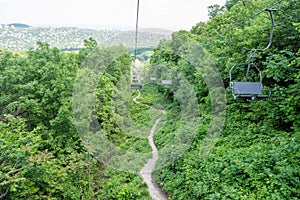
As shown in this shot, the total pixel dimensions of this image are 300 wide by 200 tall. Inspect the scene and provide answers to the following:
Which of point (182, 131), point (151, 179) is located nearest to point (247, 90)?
point (182, 131)

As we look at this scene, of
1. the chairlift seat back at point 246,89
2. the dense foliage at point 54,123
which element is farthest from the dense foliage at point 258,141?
the dense foliage at point 54,123

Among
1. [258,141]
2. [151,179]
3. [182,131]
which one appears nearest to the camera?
[258,141]

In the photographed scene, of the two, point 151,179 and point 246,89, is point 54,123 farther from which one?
point 246,89

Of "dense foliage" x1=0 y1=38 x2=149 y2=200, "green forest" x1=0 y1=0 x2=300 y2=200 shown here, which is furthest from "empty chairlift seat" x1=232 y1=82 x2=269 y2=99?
"dense foliage" x1=0 y1=38 x2=149 y2=200

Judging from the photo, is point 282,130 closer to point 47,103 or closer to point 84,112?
point 84,112

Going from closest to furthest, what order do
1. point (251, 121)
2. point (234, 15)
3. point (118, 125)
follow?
1. point (251, 121)
2. point (234, 15)
3. point (118, 125)

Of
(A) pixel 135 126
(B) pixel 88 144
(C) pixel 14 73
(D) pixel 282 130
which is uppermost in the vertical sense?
(C) pixel 14 73

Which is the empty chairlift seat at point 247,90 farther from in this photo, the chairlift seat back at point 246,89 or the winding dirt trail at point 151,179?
the winding dirt trail at point 151,179

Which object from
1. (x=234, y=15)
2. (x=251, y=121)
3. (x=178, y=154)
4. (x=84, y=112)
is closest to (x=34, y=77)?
(x=84, y=112)

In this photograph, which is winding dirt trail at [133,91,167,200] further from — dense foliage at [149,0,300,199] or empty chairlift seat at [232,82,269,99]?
empty chairlift seat at [232,82,269,99]

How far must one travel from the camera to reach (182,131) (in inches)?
484

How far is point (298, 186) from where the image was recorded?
595 centimetres

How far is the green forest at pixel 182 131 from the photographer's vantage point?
6.73 metres

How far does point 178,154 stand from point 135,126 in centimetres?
969
